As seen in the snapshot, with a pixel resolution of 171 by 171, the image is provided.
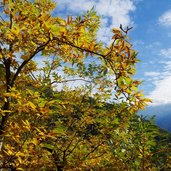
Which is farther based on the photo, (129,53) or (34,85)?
(34,85)

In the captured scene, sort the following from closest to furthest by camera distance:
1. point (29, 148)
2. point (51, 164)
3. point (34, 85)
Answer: point (29, 148) < point (34, 85) < point (51, 164)

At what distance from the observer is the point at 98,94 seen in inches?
431

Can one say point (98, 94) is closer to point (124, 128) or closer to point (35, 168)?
point (124, 128)

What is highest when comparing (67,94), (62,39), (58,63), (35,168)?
(58,63)

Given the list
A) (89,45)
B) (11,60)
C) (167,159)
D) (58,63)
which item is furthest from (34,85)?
(167,159)

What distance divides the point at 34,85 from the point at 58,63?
300 cm

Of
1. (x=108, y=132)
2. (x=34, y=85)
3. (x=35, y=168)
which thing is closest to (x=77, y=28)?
(x=34, y=85)

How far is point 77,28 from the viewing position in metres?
4.15

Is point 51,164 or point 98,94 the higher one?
point 98,94

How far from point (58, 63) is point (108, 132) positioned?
376 cm

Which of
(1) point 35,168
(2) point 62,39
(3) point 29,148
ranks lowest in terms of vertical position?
(1) point 35,168

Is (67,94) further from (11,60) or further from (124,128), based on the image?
(11,60)

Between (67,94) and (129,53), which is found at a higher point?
(67,94)

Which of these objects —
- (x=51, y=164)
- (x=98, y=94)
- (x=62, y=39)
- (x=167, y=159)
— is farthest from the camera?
(x=98, y=94)
